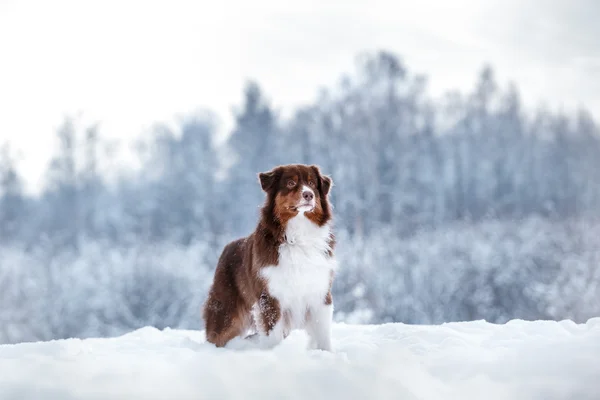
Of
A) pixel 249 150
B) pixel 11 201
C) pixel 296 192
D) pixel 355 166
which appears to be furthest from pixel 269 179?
pixel 11 201

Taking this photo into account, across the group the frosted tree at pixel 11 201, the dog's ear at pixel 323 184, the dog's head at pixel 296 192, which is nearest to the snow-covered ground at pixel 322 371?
the dog's head at pixel 296 192

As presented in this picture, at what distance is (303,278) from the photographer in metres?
4.81

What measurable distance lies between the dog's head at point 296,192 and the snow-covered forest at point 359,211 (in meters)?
10.2

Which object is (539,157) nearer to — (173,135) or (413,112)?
(413,112)

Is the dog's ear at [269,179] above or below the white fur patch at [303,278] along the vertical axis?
above

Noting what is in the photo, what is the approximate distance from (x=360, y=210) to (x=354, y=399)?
61.2 ft

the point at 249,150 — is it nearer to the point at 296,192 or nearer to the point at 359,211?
the point at 359,211

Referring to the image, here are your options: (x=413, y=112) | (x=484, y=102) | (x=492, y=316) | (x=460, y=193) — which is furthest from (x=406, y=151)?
(x=492, y=316)

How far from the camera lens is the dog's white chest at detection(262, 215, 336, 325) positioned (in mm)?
4793

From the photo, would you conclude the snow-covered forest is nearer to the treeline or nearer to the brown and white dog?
the treeline

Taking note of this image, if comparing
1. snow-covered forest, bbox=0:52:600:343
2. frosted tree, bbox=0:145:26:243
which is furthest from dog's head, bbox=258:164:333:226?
frosted tree, bbox=0:145:26:243

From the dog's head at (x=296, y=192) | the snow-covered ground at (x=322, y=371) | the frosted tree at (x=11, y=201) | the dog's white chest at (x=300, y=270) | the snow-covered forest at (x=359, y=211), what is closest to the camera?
the snow-covered ground at (x=322, y=371)

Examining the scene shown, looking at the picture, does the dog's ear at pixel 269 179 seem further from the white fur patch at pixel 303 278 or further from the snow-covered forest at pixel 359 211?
the snow-covered forest at pixel 359 211

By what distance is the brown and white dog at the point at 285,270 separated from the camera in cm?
481
